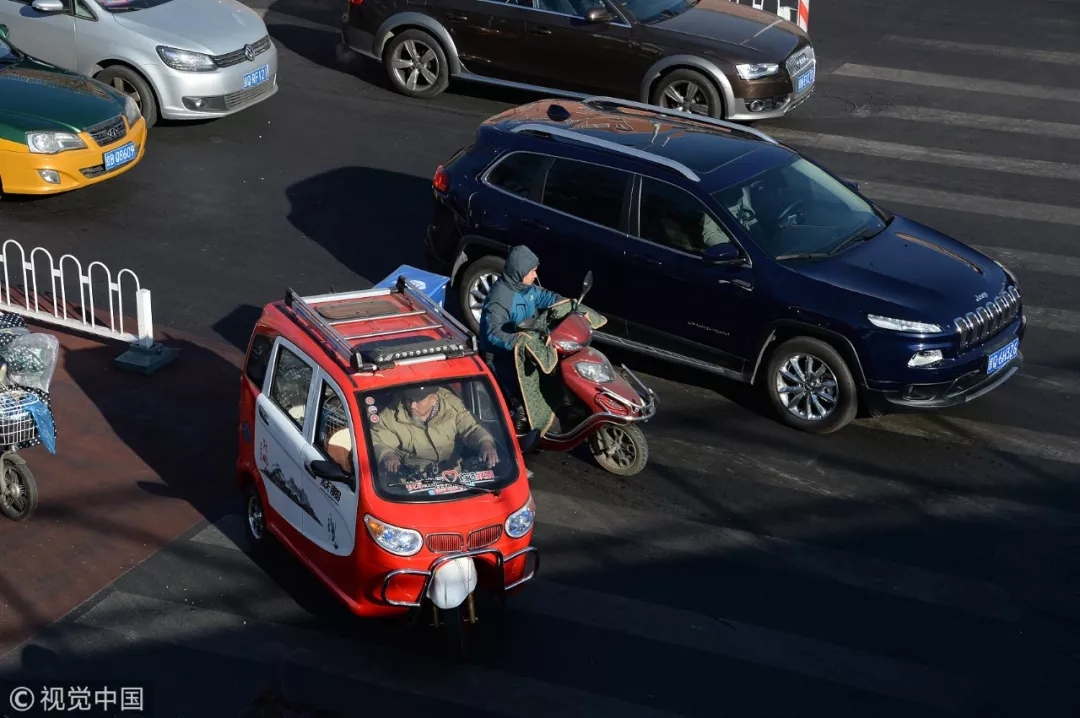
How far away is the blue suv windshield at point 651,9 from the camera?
16.4m

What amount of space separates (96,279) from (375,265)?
2.55 metres

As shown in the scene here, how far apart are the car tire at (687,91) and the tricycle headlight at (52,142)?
6.45 metres

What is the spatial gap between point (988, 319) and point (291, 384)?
203 inches

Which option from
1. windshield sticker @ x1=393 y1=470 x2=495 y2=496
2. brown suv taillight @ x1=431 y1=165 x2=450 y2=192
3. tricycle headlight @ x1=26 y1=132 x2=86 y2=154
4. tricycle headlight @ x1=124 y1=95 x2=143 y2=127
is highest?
brown suv taillight @ x1=431 y1=165 x2=450 y2=192

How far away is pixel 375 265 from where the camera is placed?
13242 mm

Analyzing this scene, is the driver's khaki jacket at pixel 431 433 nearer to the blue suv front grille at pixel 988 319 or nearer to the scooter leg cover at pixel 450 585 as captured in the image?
the scooter leg cover at pixel 450 585

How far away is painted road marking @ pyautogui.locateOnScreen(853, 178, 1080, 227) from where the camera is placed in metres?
14.4

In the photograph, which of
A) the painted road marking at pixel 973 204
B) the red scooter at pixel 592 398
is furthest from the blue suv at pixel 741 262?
the painted road marking at pixel 973 204

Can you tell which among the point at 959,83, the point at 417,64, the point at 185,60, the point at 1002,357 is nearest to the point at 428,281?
the point at 1002,357

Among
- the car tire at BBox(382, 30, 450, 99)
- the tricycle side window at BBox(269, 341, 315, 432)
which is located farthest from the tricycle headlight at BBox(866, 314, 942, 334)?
the car tire at BBox(382, 30, 450, 99)

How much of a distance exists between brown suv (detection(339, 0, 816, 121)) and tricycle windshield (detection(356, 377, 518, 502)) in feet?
28.6

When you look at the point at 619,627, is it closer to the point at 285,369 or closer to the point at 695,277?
the point at 285,369

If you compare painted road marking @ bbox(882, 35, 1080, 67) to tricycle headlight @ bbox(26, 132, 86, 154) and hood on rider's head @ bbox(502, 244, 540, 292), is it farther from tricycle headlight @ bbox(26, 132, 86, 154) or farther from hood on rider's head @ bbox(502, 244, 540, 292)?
hood on rider's head @ bbox(502, 244, 540, 292)

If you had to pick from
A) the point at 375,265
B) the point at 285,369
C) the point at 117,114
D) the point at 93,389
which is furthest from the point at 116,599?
the point at 117,114
